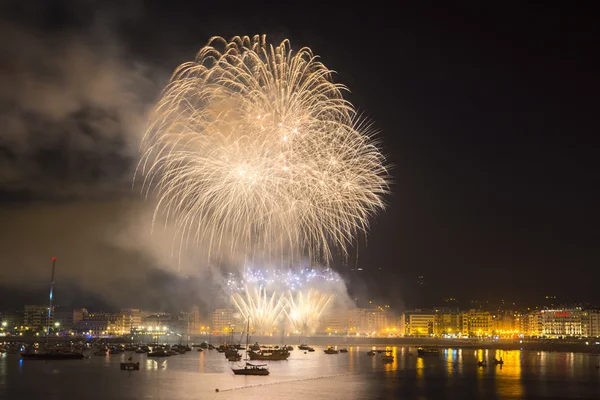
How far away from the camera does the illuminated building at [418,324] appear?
495ft

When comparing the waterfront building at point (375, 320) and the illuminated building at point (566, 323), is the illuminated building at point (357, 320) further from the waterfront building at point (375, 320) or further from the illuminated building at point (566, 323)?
the illuminated building at point (566, 323)

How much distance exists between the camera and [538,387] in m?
39.8

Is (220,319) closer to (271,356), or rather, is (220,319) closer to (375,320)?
(375,320)

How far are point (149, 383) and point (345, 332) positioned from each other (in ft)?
356

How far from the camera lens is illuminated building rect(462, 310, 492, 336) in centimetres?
15350

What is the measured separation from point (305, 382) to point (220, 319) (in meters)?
118

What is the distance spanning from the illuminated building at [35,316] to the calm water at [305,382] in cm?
12213

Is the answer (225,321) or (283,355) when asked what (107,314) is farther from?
(283,355)

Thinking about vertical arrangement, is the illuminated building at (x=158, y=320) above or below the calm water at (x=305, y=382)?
below

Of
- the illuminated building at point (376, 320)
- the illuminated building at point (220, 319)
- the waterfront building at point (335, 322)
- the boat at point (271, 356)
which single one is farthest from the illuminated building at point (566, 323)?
the boat at point (271, 356)

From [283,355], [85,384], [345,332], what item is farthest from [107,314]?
[85,384]

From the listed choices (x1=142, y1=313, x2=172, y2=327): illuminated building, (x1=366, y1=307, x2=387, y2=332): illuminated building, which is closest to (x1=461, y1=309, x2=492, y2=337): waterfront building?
(x1=366, y1=307, x2=387, y2=332): illuminated building

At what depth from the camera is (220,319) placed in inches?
6147

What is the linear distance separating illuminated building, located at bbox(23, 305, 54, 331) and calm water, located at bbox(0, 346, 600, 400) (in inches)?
4808
